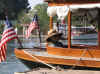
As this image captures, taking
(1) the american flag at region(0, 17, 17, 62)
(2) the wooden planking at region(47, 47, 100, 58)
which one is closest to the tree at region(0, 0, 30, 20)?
(1) the american flag at region(0, 17, 17, 62)

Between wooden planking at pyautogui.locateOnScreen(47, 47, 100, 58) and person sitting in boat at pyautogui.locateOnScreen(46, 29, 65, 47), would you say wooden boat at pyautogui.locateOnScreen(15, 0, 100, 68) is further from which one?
person sitting in boat at pyautogui.locateOnScreen(46, 29, 65, 47)

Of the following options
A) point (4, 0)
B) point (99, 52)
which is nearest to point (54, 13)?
point (99, 52)

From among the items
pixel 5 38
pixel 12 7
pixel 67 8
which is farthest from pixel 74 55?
pixel 12 7

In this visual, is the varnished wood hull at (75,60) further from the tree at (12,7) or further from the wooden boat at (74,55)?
the tree at (12,7)

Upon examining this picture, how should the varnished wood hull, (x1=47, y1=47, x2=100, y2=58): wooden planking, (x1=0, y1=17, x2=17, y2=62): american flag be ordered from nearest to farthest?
the varnished wood hull < (x1=47, y1=47, x2=100, y2=58): wooden planking < (x1=0, y1=17, x2=17, y2=62): american flag

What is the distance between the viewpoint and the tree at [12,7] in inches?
2361

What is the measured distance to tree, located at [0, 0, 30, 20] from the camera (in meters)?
60.0

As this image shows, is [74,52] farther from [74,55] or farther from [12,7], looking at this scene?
[12,7]

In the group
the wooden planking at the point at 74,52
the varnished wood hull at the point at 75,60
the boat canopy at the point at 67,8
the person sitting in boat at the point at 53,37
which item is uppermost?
the boat canopy at the point at 67,8

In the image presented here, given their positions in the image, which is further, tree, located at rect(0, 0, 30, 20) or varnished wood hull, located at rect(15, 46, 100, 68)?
tree, located at rect(0, 0, 30, 20)

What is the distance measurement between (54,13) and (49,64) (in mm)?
1708

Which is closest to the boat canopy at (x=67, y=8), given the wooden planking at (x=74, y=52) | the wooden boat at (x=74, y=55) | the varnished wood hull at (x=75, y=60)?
the wooden boat at (x=74, y=55)

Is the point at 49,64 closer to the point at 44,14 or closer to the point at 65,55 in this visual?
the point at 65,55

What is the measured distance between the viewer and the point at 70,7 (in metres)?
8.10
